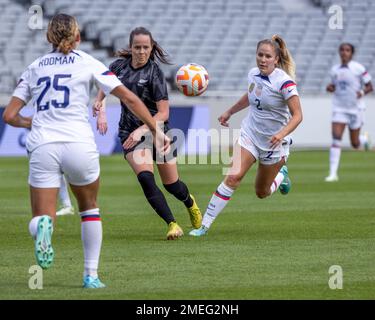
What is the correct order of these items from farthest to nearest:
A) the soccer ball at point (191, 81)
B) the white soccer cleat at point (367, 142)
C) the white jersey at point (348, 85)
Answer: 1. the white soccer cleat at point (367, 142)
2. the white jersey at point (348, 85)
3. the soccer ball at point (191, 81)

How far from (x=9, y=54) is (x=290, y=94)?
22133 mm

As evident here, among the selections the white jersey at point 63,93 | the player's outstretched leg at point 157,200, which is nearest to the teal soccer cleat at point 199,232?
the player's outstretched leg at point 157,200

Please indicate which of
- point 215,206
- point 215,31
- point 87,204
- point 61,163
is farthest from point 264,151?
point 215,31

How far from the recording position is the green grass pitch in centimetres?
790

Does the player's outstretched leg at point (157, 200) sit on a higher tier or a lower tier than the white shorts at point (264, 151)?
lower

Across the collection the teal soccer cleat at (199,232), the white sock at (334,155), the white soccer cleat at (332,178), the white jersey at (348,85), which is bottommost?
the teal soccer cleat at (199,232)

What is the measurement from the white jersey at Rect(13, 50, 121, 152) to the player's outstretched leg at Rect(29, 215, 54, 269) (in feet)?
1.94

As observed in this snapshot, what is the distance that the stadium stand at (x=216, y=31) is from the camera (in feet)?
108

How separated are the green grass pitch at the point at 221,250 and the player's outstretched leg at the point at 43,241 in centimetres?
32

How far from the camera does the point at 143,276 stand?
8.58 metres

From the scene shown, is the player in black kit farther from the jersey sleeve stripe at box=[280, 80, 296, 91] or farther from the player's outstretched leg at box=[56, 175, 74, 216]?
the player's outstretched leg at box=[56, 175, 74, 216]
